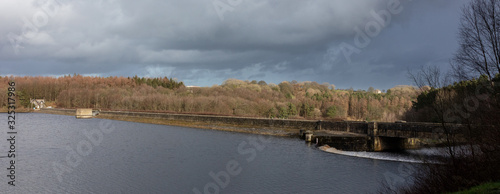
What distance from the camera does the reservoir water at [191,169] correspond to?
19266 mm

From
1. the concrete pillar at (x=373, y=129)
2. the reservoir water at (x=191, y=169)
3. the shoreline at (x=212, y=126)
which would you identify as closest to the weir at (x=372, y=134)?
the concrete pillar at (x=373, y=129)

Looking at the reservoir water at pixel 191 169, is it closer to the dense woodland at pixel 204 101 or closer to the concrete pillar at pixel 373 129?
the concrete pillar at pixel 373 129

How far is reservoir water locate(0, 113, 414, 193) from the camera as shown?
19266mm

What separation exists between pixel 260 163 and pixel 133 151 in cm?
1243

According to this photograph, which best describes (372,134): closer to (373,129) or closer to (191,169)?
(373,129)

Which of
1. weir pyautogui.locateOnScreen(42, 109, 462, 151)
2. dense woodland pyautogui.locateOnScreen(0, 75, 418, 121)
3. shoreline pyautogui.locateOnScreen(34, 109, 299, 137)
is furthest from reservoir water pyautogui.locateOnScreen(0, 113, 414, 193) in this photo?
dense woodland pyautogui.locateOnScreen(0, 75, 418, 121)

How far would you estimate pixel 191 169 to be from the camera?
23.9m

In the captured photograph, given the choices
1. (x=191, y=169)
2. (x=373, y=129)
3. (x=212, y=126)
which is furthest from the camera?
A: (x=212, y=126)

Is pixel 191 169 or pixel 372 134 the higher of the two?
pixel 372 134

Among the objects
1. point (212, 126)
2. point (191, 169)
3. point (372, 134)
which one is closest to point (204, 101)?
point (212, 126)

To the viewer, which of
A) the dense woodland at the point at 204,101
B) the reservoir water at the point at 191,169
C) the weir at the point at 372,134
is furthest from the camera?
the dense woodland at the point at 204,101

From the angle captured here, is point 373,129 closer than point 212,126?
Yes

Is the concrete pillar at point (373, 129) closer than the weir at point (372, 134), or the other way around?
the weir at point (372, 134)

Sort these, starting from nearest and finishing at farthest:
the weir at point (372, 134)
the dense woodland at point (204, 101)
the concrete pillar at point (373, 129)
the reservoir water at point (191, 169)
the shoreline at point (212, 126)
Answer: the reservoir water at point (191, 169)
the weir at point (372, 134)
the concrete pillar at point (373, 129)
the shoreline at point (212, 126)
the dense woodland at point (204, 101)
